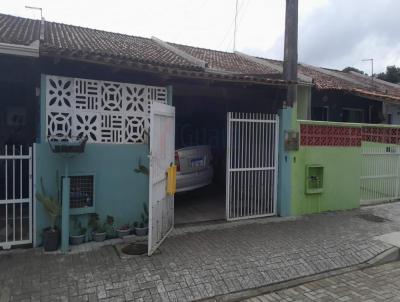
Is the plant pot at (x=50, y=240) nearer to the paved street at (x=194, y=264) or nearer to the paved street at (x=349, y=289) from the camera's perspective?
the paved street at (x=194, y=264)

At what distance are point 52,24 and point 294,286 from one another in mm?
9353

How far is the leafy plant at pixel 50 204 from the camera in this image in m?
5.06

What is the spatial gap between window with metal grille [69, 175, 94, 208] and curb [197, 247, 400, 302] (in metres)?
2.47

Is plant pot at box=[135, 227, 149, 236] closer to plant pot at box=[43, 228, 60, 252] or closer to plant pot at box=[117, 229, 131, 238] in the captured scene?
plant pot at box=[117, 229, 131, 238]

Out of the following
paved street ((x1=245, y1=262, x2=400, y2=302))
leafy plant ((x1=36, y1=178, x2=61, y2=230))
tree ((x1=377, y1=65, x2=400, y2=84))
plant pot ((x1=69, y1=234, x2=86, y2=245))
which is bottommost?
paved street ((x1=245, y1=262, x2=400, y2=302))

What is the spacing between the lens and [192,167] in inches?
311

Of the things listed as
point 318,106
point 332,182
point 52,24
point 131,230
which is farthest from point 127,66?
point 318,106

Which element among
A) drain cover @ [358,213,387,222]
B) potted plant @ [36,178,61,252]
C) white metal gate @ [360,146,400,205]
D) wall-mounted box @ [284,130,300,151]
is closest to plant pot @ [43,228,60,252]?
potted plant @ [36,178,61,252]

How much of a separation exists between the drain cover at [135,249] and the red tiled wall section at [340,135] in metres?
4.03

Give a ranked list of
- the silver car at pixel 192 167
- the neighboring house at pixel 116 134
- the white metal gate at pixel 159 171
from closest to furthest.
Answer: the white metal gate at pixel 159 171 < the neighboring house at pixel 116 134 < the silver car at pixel 192 167

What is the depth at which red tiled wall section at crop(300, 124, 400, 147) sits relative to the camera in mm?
7617

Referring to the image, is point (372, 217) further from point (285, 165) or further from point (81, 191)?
point (81, 191)

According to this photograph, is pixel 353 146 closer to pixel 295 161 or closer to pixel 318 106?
pixel 295 161

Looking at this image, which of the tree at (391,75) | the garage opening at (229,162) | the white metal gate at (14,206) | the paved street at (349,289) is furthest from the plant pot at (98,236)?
the tree at (391,75)
